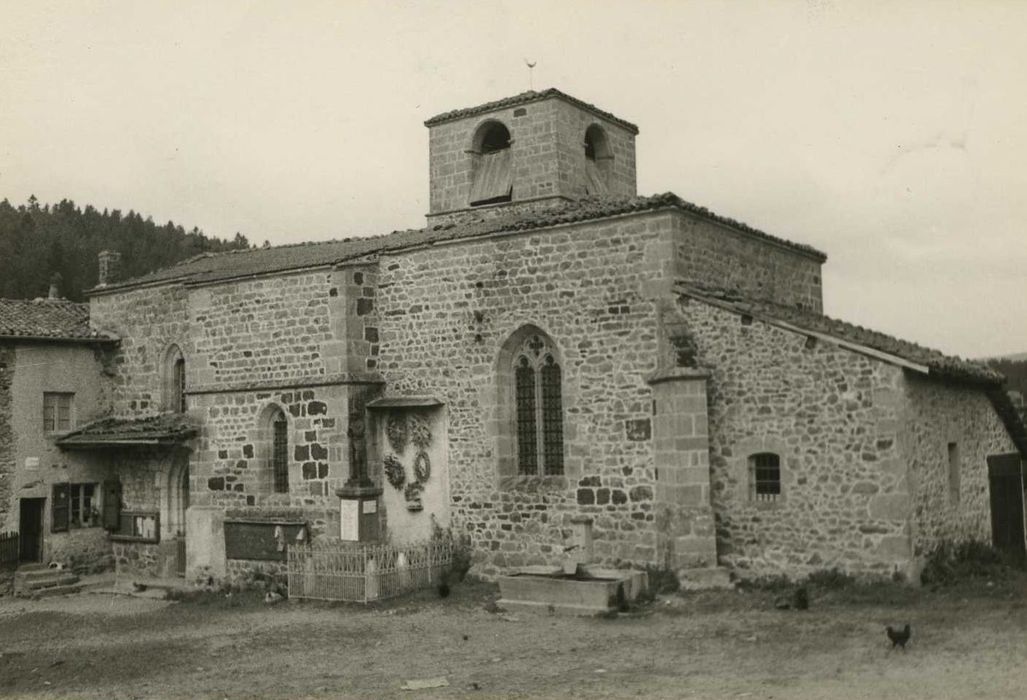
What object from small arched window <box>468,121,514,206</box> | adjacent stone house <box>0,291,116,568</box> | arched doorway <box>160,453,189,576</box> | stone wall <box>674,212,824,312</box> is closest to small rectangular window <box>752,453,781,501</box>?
stone wall <box>674,212,824,312</box>

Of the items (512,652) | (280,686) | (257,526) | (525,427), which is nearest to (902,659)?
(512,652)

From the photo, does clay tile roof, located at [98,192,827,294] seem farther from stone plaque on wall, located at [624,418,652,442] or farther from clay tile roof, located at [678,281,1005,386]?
stone plaque on wall, located at [624,418,652,442]

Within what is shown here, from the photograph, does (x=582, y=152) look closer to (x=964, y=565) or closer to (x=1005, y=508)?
(x=1005, y=508)

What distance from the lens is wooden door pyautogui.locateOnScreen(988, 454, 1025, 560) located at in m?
17.7

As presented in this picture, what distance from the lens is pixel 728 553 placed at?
15719 millimetres

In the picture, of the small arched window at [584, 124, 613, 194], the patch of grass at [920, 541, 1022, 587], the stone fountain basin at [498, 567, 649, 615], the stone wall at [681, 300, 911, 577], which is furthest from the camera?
the small arched window at [584, 124, 613, 194]

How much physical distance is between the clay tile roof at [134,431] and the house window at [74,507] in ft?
3.57

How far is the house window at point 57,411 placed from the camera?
23172 mm

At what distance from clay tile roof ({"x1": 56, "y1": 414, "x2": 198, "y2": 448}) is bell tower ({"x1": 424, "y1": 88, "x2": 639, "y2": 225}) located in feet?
23.0

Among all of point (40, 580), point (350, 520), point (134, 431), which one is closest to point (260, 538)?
point (350, 520)

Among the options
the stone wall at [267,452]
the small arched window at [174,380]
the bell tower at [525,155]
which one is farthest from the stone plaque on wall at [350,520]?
the bell tower at [525,155]

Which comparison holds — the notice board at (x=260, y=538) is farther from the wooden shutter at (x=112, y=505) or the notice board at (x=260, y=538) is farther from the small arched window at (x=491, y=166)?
the small arched window at (x=491, y=166)

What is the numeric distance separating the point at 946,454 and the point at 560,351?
21.4ft

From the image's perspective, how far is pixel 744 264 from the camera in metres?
18.7
